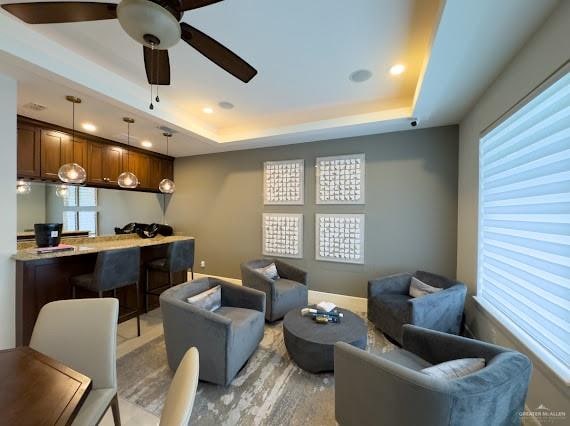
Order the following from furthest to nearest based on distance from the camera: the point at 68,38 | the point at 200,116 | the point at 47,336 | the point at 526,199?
the point at 200,116 < the point at 68,38 < the point at 526,199 < the point at 47,336

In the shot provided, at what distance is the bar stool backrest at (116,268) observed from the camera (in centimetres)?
249

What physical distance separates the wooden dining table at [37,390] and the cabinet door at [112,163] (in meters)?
3.45

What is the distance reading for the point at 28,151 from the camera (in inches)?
120

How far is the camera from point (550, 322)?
1497 mm

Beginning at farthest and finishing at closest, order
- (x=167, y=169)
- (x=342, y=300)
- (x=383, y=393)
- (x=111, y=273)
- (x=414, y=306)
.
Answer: (x=167, y=169)
(x=342, y=300)
(x=111, y=273)
(x=414, y=306)
(x=383, y=393)

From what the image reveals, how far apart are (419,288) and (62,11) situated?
3.71 m

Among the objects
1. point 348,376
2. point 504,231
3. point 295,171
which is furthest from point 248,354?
point 295,171

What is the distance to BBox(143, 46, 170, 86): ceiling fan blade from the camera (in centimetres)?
154

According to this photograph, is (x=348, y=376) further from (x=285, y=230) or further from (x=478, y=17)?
(x=285, y=230)

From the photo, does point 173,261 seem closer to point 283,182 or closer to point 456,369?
point 283,182

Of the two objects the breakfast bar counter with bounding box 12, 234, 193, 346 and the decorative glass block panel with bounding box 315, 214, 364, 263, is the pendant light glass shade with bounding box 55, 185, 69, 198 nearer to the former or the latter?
the breakfast bar counter with bounding box 12, 234, 193, 346

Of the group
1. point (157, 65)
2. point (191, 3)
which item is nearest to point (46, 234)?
point (157, 65)

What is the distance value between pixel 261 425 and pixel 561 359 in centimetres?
185

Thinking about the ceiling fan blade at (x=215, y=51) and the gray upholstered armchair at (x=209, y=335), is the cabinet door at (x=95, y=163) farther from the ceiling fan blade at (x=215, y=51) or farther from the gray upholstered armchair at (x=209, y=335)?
the ceiling fan blade at (x=215, y=51)
